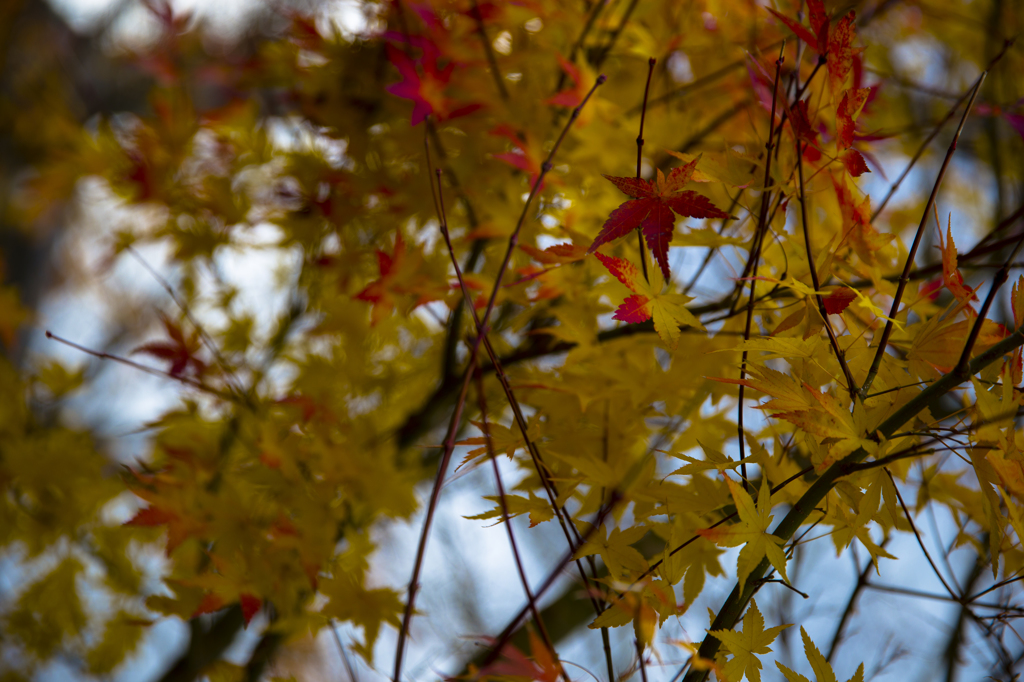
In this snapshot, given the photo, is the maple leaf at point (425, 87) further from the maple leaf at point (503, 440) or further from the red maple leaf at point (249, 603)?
the red maple leaf at point (249, 603)

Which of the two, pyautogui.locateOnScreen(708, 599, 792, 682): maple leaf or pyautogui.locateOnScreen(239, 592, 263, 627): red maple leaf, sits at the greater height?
pyautogui.locateOnScreen(239, 592, 263, 627): red maple leaf

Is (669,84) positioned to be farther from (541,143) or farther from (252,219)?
(252,219)

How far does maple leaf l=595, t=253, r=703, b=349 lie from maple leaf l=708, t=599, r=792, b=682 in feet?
0.67

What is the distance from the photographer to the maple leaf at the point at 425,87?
2.18 ft

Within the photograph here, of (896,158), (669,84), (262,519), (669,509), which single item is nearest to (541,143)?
(669,84)

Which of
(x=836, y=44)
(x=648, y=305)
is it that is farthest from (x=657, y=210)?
(x=836, y=44)

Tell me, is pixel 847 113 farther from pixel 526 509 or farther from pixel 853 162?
pixel 526 509

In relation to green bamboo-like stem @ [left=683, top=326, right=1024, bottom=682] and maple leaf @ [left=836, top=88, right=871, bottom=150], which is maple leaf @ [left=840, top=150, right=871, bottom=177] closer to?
maple leaf @ [left=836, top=88, right=871, bottom=150]

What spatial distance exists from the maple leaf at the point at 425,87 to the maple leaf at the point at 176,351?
48 centimetres

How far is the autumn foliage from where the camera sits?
0.45 metres

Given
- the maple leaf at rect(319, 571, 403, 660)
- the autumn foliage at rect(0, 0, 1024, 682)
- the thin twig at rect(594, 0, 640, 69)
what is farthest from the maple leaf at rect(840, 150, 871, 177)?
the maple leaf at rect(319, 571, 403, 660)

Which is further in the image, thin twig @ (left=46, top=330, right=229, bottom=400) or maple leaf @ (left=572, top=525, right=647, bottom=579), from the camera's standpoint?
thin twig @ (left=46, top=330, right=229, bottom=400)

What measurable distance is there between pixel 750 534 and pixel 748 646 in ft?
0.28

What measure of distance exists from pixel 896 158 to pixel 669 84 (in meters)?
1.30
